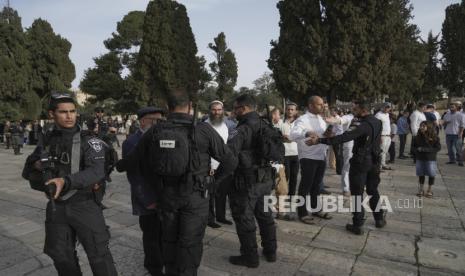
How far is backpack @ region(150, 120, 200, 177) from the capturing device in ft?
9.35

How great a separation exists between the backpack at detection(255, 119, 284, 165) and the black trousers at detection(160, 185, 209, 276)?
1.09 m

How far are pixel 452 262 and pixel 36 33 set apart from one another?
1393 inches

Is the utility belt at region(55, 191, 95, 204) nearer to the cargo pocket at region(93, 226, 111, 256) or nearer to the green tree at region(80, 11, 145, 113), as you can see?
the cargo pocket at region(93, 226, 111, 256)

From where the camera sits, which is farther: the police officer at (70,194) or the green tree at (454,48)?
the green tree at (454,48)

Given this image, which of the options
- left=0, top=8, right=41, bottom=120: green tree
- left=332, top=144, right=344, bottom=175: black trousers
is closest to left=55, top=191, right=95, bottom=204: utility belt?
left=332, top=144, right=344, bottom=175: black trousers

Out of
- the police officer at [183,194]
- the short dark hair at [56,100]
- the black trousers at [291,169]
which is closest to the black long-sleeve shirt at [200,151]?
the police officer at [183,194]

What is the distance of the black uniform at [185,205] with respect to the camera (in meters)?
2.94

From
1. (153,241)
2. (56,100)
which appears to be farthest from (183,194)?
(56,100)

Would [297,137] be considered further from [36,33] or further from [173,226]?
[36,33]

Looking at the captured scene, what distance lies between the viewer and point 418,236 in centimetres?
480

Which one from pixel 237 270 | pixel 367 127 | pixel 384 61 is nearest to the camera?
pixel 237 270

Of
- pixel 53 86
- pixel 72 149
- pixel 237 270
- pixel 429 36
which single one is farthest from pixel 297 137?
pixel 429 36

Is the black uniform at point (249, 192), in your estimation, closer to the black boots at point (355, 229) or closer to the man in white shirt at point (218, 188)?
the man in white shirt at point (218, 188)

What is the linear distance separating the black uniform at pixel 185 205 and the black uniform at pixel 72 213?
0.50 m
